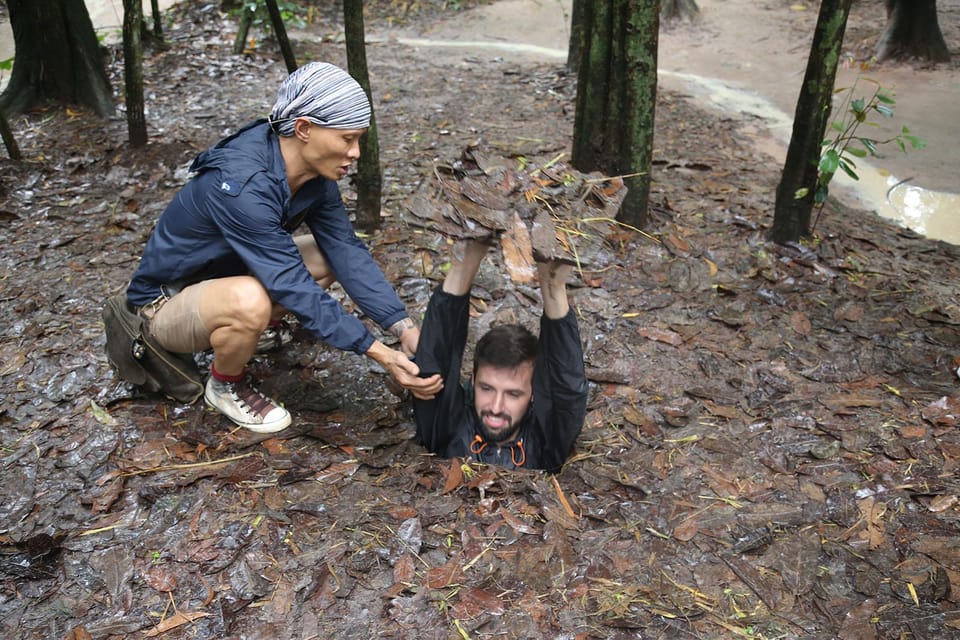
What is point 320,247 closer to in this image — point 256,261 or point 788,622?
point 256,261

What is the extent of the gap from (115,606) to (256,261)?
1353 millimetres

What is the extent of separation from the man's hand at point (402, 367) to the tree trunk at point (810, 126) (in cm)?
304

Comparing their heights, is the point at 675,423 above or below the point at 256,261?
below

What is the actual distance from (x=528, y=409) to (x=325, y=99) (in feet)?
5.26

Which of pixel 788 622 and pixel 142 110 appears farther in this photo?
pixel 142 110

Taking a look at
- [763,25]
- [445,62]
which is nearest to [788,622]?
[445,62]

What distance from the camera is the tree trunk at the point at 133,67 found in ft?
19.7

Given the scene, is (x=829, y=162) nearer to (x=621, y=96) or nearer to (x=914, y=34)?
(x=621, y=96)

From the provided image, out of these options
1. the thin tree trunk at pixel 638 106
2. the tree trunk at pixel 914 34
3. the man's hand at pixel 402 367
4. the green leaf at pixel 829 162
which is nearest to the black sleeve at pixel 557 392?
the man's hand at pixel 402 367

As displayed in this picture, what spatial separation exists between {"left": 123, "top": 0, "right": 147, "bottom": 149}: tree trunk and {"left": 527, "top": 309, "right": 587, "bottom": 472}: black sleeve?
4.48 m

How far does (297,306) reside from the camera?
10.4 ft

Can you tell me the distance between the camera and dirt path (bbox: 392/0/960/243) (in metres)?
7.13

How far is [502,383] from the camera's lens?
11.3 feet

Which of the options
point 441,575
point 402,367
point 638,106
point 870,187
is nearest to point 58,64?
point 638,106
